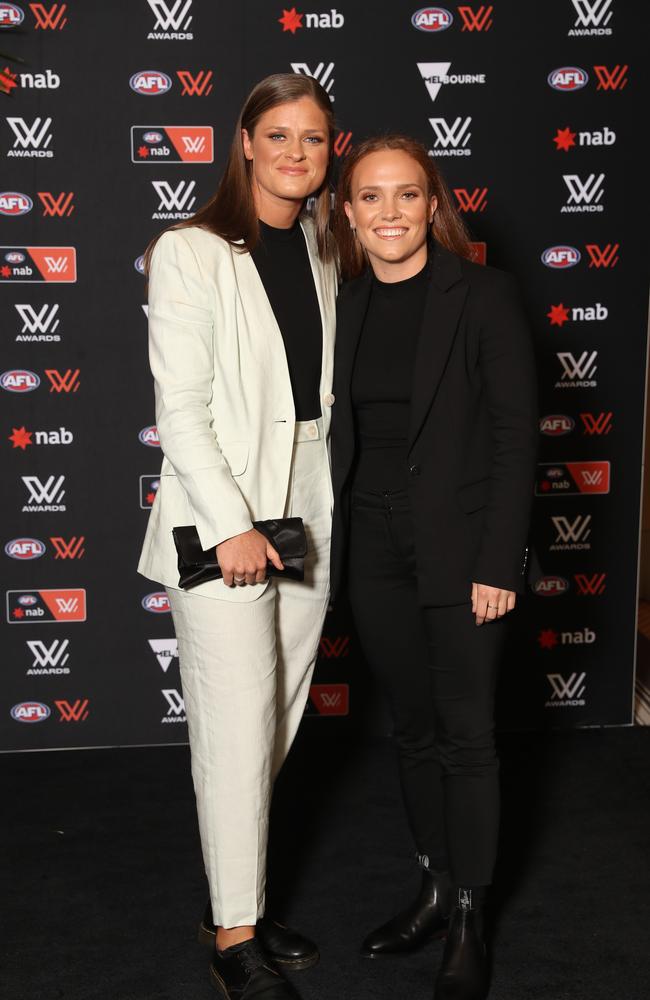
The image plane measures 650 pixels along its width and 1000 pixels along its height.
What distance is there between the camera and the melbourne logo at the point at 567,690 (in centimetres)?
350

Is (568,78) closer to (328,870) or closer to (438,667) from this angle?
(438,667)

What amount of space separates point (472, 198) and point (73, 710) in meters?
2.12

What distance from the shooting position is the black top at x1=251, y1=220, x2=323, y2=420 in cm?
205

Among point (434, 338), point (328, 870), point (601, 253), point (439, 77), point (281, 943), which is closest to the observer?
point (434, 338)

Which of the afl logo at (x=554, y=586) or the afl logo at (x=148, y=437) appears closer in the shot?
the afl logo at (x=148, y=437)

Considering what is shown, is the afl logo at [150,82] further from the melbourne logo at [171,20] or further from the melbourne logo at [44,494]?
the melbourne logo at [44,494]

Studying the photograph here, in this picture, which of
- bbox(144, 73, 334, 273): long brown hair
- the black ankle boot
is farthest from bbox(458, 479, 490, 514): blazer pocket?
the black ankle boot

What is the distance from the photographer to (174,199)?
3.20 meters

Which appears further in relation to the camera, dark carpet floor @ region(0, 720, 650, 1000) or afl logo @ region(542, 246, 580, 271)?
afl logo @ region(542, 246, 580, 271)

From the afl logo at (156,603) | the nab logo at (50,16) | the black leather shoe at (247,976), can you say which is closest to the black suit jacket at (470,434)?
the black leather shoe at (247,976)

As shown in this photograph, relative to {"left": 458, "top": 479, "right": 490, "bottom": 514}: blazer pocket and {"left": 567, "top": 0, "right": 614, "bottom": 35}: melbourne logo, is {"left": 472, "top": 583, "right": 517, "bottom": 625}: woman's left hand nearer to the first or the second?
{"left": 458, "top": 479, "right": 490, "bottom": 514}: blazer pocket

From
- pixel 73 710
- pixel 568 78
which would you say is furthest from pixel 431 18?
pixel 73 710

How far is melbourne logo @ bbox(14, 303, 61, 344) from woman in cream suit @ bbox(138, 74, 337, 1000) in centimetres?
130

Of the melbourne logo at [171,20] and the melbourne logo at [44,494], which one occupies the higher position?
the melbourne logo at [171,20]
